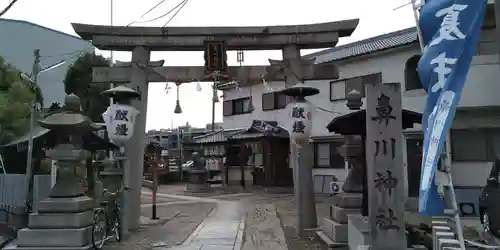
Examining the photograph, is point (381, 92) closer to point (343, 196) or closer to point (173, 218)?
point (343, 196)

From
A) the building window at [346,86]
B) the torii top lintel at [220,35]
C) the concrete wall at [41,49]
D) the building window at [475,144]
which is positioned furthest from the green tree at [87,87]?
the building window at [475,144]

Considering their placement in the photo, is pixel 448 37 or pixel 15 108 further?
pixel 15 108

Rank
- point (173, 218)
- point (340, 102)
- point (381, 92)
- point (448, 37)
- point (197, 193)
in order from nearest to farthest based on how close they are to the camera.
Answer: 1. point (448, 37)
2. point (381, 92)
3. point (173, 218)
4. point (340, 102)
5. point (197, 193)

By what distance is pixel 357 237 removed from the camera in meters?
8.92

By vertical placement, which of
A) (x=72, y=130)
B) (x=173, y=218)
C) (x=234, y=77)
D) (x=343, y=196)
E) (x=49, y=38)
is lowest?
(x=173, y=218)

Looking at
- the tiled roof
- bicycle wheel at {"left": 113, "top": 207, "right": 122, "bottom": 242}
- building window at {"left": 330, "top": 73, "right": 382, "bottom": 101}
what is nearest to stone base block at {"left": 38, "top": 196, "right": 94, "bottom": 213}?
bicycle wheel at {"left": 113, "top": 207, "right": 122, "bottom": 242}

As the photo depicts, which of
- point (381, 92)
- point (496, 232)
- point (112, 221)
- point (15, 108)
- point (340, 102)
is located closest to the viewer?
point (381, 92)

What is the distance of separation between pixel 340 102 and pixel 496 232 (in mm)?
16229

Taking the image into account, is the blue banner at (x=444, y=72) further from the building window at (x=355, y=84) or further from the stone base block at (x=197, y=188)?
the stone base block at (x=197, y=188)

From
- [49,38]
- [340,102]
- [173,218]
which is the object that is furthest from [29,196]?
[49,38]

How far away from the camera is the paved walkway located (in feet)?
37.1

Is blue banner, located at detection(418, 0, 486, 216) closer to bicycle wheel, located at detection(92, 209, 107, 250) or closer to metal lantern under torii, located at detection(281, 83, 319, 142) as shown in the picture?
metal lantern under torii, located at detection(281, 83, 319, 142)

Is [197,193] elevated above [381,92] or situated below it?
below

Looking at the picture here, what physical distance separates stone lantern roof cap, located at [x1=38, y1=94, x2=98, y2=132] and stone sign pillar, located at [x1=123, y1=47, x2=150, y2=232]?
10.5 ft
